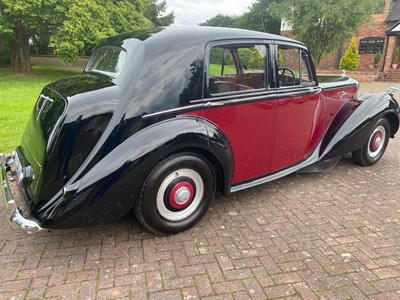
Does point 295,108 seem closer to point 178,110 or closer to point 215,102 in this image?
point 215,102

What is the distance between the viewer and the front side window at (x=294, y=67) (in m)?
3.72

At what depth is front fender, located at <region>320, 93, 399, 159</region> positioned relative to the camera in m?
4.20

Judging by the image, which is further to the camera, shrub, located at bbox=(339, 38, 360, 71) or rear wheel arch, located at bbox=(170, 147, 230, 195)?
shrub, located at bbox=(339, 38, 360, 71)

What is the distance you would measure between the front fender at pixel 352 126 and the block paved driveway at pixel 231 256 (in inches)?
33.5

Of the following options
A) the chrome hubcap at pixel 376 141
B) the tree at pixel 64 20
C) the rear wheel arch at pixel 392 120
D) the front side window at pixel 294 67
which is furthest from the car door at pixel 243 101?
the tree at pixel 64 20

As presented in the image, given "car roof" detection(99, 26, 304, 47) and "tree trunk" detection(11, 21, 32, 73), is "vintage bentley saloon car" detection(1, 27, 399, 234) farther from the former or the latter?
"tree trunk" detection(11, 21, 32, 73)

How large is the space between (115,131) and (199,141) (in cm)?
75

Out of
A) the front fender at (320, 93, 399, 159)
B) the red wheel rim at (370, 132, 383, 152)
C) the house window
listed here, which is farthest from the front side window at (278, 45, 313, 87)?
the house window

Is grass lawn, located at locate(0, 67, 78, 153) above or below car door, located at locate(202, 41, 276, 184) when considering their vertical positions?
below

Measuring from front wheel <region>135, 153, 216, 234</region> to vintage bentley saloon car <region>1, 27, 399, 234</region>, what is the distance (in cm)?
1

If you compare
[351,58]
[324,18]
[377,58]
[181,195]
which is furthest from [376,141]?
[377,58]

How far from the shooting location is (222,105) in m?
2.98

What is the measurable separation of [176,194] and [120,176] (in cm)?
61

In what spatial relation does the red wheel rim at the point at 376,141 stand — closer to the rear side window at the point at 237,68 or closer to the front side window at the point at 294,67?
the front side window at the point at 294,67
